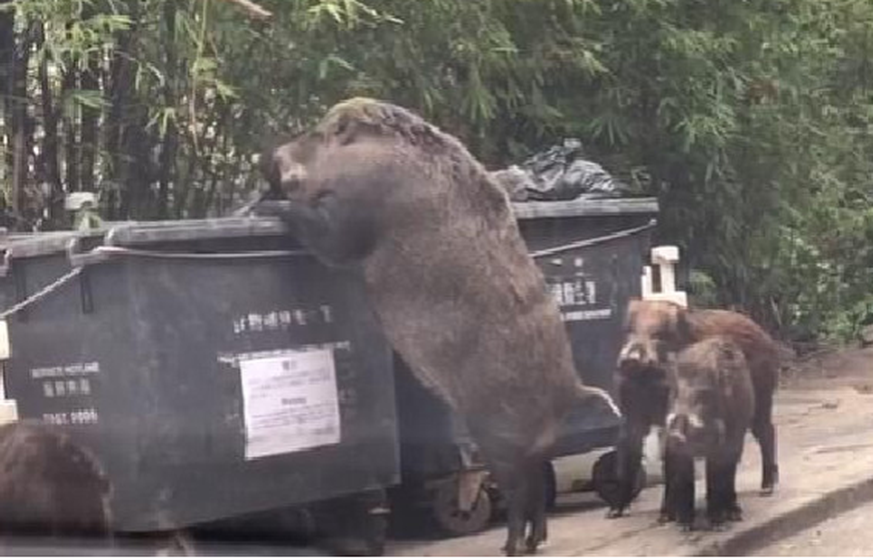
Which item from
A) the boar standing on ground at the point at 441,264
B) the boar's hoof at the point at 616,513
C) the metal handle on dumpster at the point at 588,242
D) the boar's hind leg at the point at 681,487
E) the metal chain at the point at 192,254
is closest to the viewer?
the metal chain at the point at 192,254

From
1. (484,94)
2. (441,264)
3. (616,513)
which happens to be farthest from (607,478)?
(484,94)

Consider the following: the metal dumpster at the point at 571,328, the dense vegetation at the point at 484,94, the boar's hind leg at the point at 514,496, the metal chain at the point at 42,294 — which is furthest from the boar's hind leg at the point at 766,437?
the metal chain at the point at 42,294

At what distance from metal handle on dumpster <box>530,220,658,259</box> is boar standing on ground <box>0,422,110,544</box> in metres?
2.75

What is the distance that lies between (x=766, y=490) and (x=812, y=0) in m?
4.96

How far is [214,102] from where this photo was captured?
9617 mm

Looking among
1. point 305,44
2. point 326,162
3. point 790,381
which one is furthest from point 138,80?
point 790,381

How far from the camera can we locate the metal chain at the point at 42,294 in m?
6.96

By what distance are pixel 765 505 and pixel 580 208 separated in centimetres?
176

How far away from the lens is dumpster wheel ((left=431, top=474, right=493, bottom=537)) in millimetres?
8297

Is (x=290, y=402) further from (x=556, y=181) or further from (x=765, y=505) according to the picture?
(x=765, y=505)

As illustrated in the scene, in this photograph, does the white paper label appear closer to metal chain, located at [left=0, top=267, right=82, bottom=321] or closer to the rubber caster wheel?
metal chain, located at [left=0, top=267, right=82, bottom=321]

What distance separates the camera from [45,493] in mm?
6438

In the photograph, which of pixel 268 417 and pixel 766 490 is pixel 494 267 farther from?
pixel 766 490

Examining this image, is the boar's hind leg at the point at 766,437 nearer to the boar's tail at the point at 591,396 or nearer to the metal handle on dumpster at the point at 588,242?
the boar's tail at the point at 591,396
